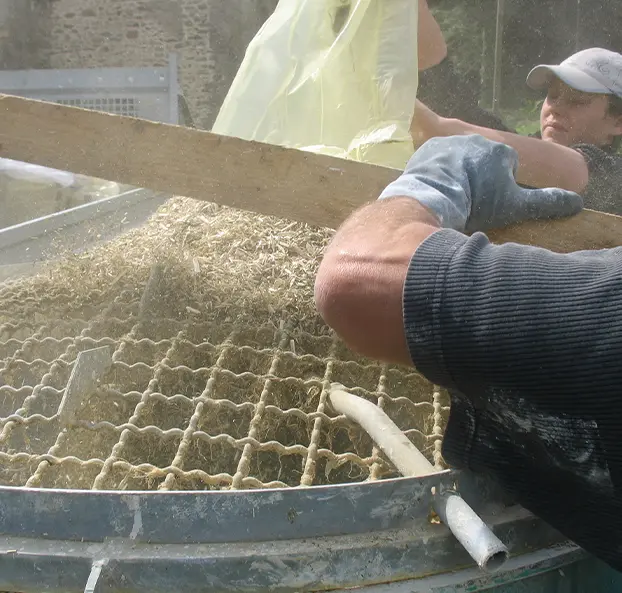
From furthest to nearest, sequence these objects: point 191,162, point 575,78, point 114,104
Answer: point 114,104 < point 575,78 < point 191,162

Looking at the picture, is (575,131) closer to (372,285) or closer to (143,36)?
(372,285)

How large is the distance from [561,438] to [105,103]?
283 inches

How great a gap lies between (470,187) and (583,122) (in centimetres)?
186

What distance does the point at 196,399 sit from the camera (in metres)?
1.40

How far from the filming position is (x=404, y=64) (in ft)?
7.00

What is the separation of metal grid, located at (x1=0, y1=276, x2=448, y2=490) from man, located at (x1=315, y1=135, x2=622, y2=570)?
0.41 metres

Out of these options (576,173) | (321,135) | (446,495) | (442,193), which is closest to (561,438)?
(446,495)

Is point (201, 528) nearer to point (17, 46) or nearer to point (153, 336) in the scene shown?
point (153, 336)

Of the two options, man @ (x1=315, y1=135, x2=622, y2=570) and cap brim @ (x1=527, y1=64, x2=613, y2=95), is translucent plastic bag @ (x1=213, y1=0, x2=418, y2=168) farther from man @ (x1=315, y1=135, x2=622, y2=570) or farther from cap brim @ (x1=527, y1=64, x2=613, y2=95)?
man @ (x1=315, y1=135, x2=622, y2=570)

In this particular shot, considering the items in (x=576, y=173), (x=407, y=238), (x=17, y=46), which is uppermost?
(x=407, y=238)

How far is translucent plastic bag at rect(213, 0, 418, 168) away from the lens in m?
2.11

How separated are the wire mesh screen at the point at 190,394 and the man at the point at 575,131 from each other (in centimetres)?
93

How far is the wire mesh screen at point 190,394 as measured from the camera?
4.48 feet

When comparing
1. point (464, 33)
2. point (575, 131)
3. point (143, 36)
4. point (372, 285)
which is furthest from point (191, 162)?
point (143, 36)
